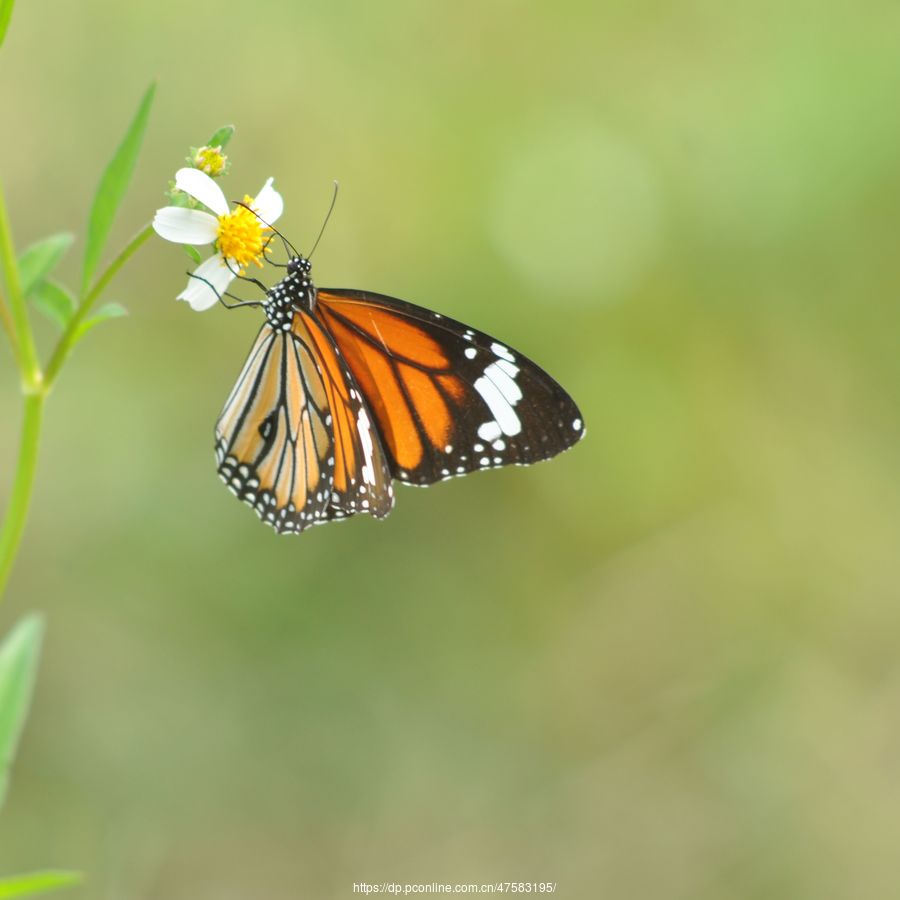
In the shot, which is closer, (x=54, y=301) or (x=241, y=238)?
(x=54, y=301)

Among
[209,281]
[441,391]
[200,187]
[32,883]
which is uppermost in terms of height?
[200,187]

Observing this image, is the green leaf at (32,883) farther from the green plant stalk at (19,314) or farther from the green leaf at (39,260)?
the green leaf at (39,260)

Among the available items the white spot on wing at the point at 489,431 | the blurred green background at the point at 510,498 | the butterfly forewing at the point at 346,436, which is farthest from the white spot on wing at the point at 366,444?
the blurred green background at the point at 510,498

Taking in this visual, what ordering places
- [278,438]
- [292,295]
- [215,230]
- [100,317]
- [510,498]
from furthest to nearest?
[510,498], [278,438], [292,295], [215,230], [100,317]

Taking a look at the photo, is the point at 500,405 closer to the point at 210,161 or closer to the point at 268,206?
the point at 268,206

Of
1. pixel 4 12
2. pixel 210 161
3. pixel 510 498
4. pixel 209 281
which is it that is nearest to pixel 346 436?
pixel 209 281

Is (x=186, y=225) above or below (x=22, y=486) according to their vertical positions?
above
